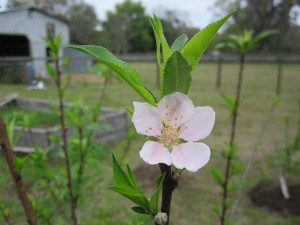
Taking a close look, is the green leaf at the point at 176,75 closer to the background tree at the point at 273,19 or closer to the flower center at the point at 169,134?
the flower center at the point at 169,134

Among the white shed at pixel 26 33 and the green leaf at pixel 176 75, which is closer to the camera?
the green leaf at pixel 176 75

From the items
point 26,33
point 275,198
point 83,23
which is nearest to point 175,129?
point 275,198

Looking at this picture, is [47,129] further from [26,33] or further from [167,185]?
[26,33]

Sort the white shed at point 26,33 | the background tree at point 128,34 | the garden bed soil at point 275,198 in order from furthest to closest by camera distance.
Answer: the background tree at point 128,34, the white shed at point 26,33, the garden bed soil at point 275,198

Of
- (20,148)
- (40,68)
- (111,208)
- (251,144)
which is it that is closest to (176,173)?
(111,208)

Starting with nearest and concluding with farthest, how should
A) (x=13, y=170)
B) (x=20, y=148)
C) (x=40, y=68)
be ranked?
(x=13, y=170) → (x=20, y=148) → (x=40, y=68)

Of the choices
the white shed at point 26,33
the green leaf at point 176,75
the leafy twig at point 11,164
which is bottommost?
the leafy twig at point 11,164

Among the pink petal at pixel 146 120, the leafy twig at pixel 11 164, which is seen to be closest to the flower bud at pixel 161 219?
the pink petal at pixel 146 120

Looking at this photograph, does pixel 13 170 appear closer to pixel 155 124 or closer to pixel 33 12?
pixel 155 124
